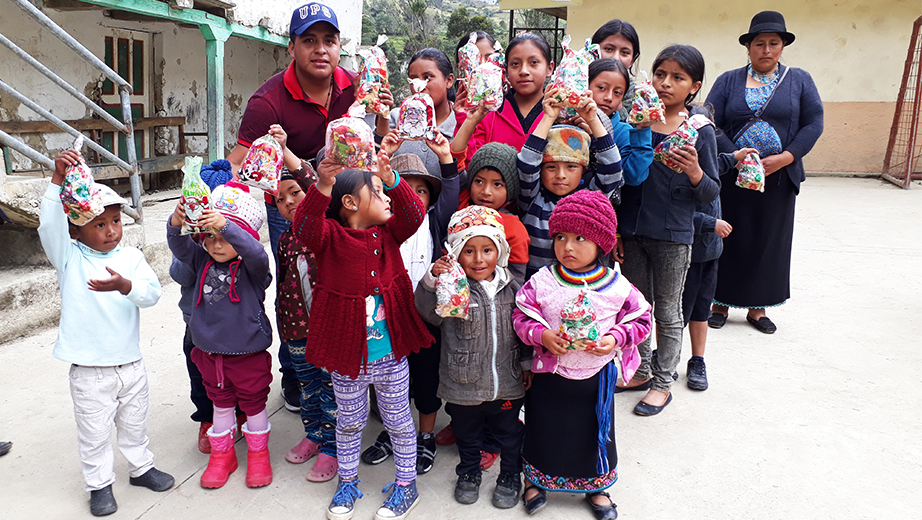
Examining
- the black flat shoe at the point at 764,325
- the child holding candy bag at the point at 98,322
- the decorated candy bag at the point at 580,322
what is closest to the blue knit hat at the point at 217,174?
the child holding candy bag at the point at 98,322

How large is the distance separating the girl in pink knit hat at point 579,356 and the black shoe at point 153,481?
1.52 meters

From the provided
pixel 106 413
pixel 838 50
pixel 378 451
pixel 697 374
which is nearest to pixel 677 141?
pixel 697 374

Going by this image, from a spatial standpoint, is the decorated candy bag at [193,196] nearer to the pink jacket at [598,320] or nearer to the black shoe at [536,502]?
the pink jacket at [598,320]

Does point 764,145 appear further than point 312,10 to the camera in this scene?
Yes

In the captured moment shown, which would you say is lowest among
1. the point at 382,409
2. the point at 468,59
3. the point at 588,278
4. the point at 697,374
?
the point at 697,374

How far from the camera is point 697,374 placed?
3.66 m

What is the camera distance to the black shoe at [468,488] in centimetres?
262

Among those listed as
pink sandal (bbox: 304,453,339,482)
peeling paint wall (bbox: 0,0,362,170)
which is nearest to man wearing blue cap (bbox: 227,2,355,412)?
pink sandal (bbox: 304,453,339,482)

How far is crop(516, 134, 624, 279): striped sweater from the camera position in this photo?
2713 millimetres

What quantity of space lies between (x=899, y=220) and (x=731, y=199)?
4.89 metres

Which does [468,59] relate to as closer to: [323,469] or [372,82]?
[372,82]

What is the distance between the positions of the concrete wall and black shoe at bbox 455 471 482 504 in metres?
11.2

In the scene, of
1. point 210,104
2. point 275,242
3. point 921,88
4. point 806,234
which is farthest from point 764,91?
point 921,88

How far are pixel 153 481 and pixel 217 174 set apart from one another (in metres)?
1.36
